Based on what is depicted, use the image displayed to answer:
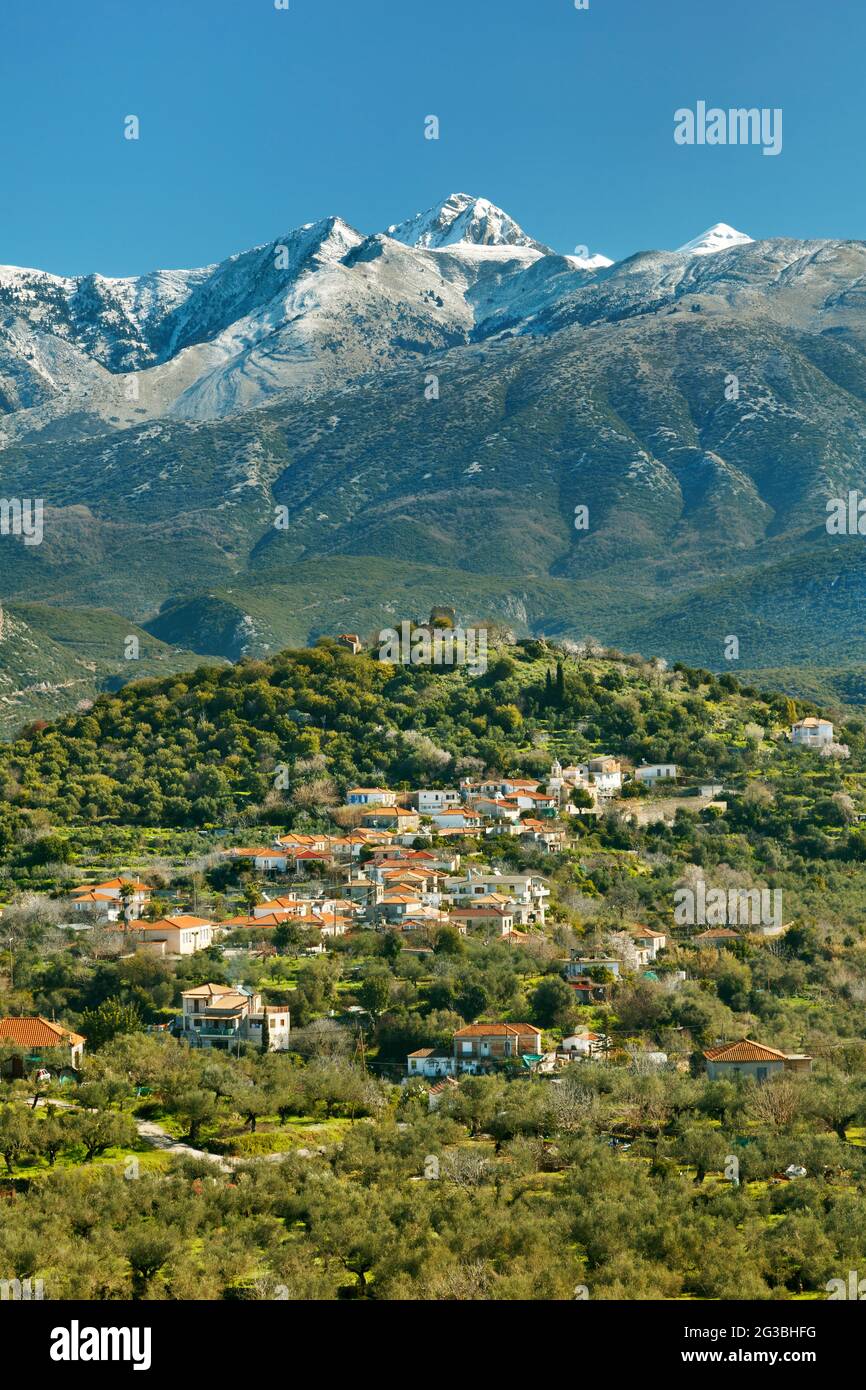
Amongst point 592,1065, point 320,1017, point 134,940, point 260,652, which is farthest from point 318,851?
point 260,652

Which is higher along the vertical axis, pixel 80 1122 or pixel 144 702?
pixel 144 702

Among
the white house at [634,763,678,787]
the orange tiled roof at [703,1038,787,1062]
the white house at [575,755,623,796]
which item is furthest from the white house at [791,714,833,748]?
the orange tiled roof at [703,1038,787,1062]

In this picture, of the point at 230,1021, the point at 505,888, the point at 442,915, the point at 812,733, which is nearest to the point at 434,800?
the point at 505,888

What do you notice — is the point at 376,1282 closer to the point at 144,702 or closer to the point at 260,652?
the point at 144,702

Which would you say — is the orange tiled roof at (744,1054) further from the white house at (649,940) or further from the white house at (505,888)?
the white house at (505,888)

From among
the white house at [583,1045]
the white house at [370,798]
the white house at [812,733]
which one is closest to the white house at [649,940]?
the white house at [583,1045]
